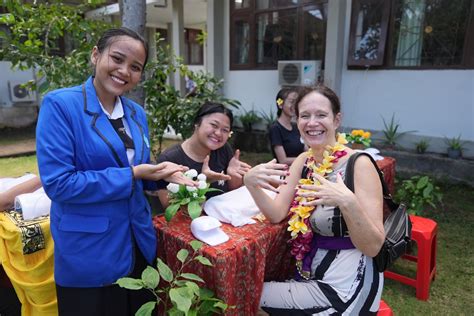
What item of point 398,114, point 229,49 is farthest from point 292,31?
point 398,114

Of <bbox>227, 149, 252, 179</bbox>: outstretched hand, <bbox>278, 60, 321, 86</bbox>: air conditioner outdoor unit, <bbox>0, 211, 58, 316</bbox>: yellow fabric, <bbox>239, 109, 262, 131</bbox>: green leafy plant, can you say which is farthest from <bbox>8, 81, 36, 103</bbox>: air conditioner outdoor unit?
<bbox>227, 149, 252, 179</bbox>: outstretched hand

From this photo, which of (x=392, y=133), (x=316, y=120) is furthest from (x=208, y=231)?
(x=392, y=133)

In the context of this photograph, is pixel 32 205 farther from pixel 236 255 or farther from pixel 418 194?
pixel 418 194

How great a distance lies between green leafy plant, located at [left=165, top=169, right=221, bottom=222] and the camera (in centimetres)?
166

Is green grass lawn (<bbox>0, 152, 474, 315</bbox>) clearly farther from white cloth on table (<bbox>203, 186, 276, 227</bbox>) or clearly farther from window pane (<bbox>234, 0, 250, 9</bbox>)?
window pane (<bbox>234, 0, 250, 9</bbox>)

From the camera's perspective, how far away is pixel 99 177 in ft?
4.36

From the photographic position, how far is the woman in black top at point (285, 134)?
3504mm

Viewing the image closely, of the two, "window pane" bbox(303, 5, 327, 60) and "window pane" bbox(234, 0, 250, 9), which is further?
"window pane" bbox(234, 0, 250, 9)

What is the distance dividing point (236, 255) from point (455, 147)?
14.7 feet

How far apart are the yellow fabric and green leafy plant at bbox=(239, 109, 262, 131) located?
5.44 m

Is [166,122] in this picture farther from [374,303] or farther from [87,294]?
[374,303]

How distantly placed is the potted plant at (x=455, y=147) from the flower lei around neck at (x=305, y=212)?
3847 mm

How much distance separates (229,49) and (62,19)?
176 inches

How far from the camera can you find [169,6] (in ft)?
29.9
